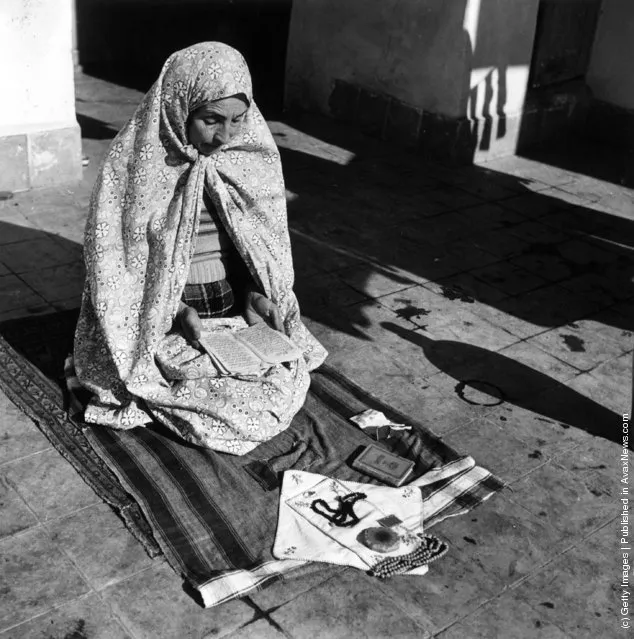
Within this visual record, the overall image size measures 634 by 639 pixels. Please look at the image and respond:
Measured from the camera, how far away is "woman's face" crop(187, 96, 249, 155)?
4531 millimetres

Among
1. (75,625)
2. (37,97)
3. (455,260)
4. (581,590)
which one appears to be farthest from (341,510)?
(37,97)

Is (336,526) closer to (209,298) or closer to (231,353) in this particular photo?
(231,353)

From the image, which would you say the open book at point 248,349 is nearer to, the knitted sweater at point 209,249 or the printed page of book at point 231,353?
the printed page of book at point 231,353

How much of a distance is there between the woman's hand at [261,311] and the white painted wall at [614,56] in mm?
7065

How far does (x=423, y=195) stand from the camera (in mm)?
8891

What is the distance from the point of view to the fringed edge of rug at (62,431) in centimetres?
438

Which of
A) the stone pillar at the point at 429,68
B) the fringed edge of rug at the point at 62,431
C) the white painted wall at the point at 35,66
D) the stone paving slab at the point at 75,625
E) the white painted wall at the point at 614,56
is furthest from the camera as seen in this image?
the white painted wall at the point at 614,56

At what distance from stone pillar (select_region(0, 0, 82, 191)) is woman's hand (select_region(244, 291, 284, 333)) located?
3586mm

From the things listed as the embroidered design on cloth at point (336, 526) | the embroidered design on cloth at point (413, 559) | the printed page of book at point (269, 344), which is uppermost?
the printed page of book at point (269, 344)

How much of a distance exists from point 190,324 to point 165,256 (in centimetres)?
37

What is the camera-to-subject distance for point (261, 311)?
5105mm

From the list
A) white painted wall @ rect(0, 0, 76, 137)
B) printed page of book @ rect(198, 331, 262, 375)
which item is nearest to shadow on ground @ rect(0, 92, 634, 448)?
white painted wall @ rect(0, 0, 76, 137)

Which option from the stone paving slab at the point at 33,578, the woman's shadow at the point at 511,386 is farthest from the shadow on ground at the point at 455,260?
the stone paving slab at the point at 33,578

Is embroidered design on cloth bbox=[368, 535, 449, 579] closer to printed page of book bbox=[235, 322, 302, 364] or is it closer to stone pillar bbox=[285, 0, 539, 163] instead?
printed page of book bbox=[235, 322, 302, 364]
